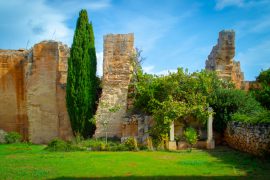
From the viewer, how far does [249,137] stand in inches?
495

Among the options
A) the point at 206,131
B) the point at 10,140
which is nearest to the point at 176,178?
the point at 206,131

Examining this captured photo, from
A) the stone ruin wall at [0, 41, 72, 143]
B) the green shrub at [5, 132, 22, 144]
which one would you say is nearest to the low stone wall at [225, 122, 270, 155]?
the stone ruin wall at [0, 41, 72, 143]

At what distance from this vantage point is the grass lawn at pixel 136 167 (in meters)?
8.84

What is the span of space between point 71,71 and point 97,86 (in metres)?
1.71

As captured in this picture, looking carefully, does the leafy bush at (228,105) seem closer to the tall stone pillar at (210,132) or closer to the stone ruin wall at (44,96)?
the tall stone pillar at (210,132)

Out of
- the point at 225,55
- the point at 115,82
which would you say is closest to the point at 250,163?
the point at 225,55

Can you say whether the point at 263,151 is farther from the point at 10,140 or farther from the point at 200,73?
the point at 10,140

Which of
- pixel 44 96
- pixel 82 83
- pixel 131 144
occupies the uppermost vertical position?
pixel 82 83

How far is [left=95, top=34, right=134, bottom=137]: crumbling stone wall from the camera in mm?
18250

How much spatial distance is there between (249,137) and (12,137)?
12.8 m

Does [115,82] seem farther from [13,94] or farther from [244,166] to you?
[244,166]

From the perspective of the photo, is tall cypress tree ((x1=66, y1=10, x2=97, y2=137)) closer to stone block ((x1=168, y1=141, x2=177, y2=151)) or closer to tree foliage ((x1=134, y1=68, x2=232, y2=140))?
tree foliage ((x1=134, y1=68, x2=232, y2=140))

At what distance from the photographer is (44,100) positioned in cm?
2111

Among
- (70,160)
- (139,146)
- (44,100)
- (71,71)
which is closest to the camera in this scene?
(70,160)
